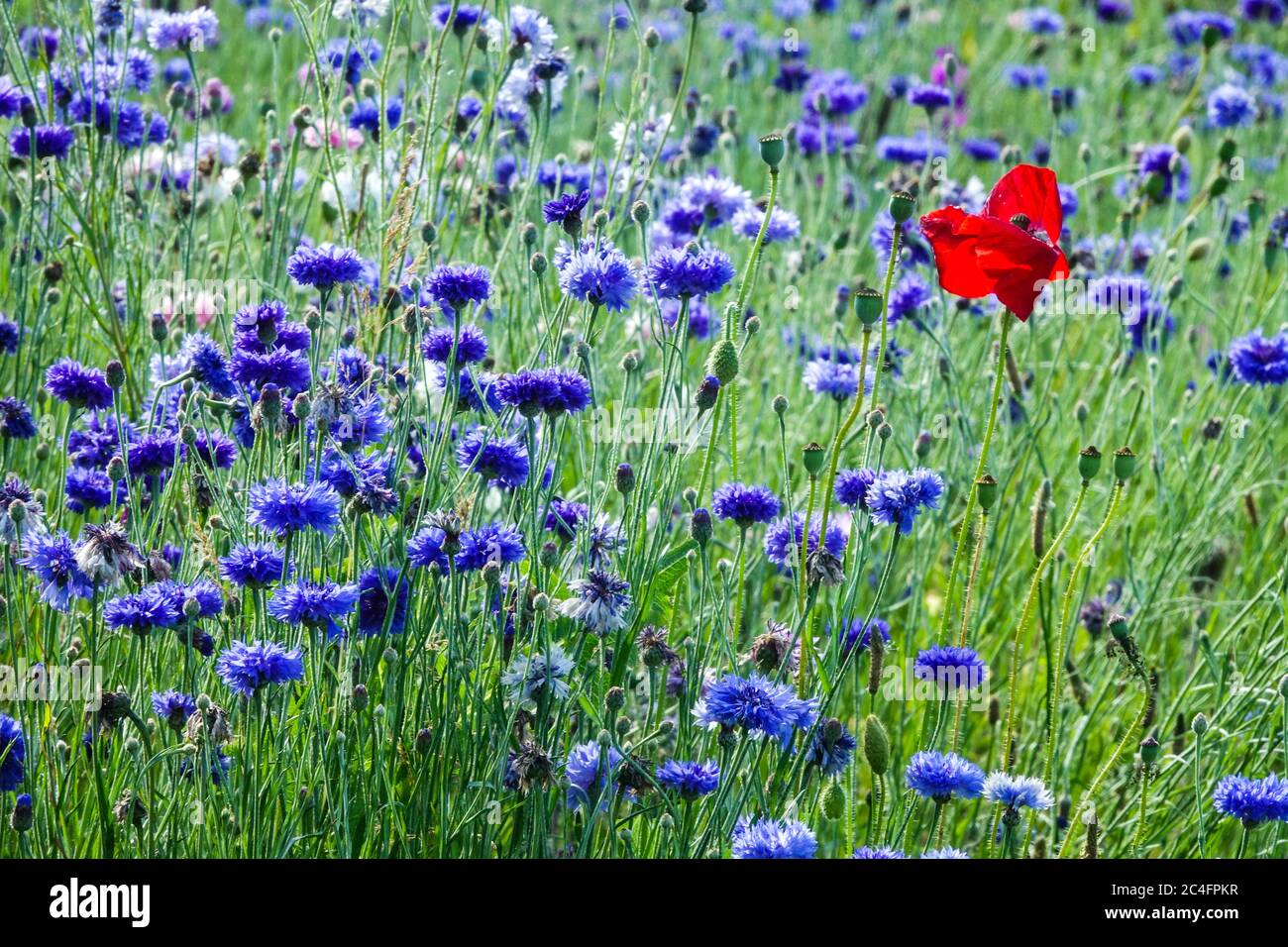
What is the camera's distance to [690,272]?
1945 mm

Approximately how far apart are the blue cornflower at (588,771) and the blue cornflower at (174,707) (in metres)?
0.44

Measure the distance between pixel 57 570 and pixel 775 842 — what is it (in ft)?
3.03

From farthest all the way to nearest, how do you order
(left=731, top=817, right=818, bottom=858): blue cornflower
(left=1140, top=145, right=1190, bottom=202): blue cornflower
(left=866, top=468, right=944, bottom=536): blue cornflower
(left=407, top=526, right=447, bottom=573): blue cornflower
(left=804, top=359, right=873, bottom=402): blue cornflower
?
(left=1140, top=145, right=1190, bottom=202): blue cornflower < (left=804, top=359, right=873, bottom=402): blue cornflower < (left=866, top=468, right=944, bottom=536): blue cornflower < (left=407, top=526, right=447, bottom=573): blue cornflower < (left=731, top=817, right=818, bottom=858): blue cornflower

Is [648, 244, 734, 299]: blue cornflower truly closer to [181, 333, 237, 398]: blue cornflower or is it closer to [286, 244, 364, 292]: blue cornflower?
[286, 244, 364, 292]: blue cornflower

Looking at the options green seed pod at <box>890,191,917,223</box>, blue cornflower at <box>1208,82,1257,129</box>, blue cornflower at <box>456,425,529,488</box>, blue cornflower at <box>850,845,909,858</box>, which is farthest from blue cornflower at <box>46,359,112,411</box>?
blue cornflower at <box>1208,82,1257,129</box>

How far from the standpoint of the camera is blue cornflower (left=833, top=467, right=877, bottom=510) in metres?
1.91

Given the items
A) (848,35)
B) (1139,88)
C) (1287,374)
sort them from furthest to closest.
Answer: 1. (1139,88)
2. (848,35)
3. (1287,374)

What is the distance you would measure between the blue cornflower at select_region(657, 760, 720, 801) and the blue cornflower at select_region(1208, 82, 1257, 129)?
2.72 m

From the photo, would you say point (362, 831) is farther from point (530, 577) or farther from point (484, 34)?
point (484, 34)

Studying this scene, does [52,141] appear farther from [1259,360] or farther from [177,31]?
[1259,360]

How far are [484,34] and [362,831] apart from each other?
1.48m

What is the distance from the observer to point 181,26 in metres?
2.70

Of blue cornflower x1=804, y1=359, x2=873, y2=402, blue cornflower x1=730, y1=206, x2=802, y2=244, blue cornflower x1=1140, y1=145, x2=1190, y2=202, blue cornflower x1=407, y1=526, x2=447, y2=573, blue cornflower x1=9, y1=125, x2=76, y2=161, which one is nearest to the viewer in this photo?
blue cornflower x1=407, y1=526, x2=447, y2=573
